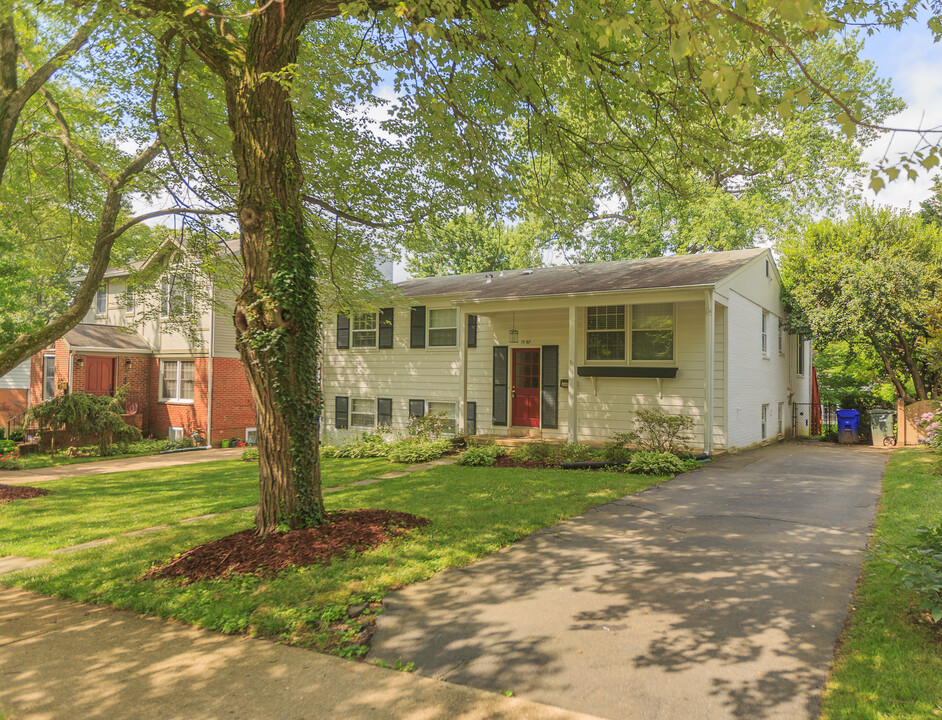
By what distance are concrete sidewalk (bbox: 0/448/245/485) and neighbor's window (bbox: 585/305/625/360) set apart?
10353 mm

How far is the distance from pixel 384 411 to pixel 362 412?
3.22 feet

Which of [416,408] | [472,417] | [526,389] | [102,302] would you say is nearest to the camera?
[526,389]

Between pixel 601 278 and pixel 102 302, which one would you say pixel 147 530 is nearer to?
pixel 601 278

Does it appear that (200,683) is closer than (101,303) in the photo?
Yes

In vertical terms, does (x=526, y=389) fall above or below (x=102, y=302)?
below

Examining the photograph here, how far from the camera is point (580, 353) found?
585 inches

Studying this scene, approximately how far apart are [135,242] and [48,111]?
349 cm

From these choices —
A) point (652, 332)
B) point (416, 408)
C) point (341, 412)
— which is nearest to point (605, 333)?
point (652, 332)

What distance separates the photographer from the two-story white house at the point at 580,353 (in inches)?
522

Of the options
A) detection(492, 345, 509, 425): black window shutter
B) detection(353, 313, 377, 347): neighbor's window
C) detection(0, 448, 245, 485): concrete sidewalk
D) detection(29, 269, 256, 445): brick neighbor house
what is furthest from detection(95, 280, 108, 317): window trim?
detection(492, 345, 509, 425): black window shutter

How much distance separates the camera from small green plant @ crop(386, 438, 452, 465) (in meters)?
13.7

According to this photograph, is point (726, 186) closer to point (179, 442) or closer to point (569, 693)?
point (179, 442)

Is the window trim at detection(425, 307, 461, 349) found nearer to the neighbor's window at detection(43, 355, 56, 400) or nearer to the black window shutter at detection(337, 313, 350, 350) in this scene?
the black window shutter at detection(337, 313, 350, 350)

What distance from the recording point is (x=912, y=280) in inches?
599
